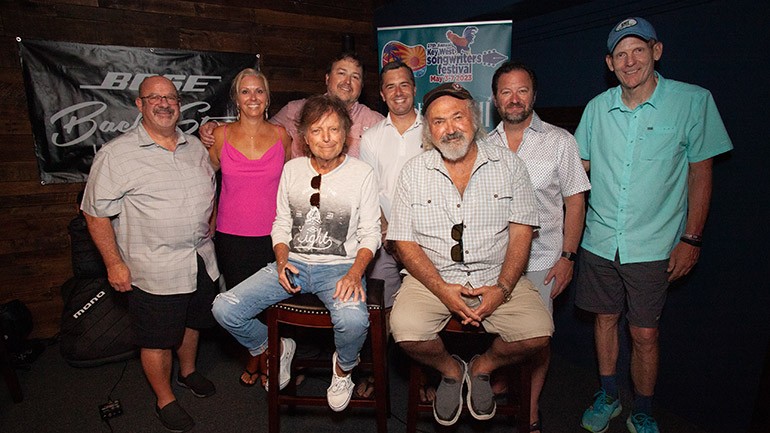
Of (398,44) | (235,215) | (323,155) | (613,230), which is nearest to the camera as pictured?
(323,155)

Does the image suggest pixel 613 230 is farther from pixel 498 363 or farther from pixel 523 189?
pixel 498 363

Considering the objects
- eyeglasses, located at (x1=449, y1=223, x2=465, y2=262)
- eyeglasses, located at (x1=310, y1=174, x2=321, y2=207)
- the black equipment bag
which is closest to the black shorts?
eyeglasses, located at (x1=310, y1=174, x2=321, y2=207)

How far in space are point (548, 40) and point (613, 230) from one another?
1377 mm

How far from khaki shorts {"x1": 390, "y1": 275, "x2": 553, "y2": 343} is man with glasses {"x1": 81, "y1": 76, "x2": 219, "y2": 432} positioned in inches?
43.3

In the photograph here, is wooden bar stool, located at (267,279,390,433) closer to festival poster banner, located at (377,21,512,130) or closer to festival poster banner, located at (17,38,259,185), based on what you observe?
festival poster banner, located at (377,21,512,130)

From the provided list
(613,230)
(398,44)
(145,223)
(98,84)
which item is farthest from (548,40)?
(98,84)

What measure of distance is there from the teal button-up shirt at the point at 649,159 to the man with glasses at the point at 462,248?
0.50 metres

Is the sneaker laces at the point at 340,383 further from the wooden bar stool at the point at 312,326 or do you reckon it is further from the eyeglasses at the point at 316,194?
the eyeglasses at the point at 316,194

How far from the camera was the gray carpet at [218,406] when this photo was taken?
240 centimetres

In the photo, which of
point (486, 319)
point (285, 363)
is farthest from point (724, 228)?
point (285, 363)

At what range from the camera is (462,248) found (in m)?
1.96

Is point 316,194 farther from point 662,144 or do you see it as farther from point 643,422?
point 643,422

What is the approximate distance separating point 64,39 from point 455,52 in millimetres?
2682

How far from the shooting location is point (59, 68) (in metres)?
3.11
